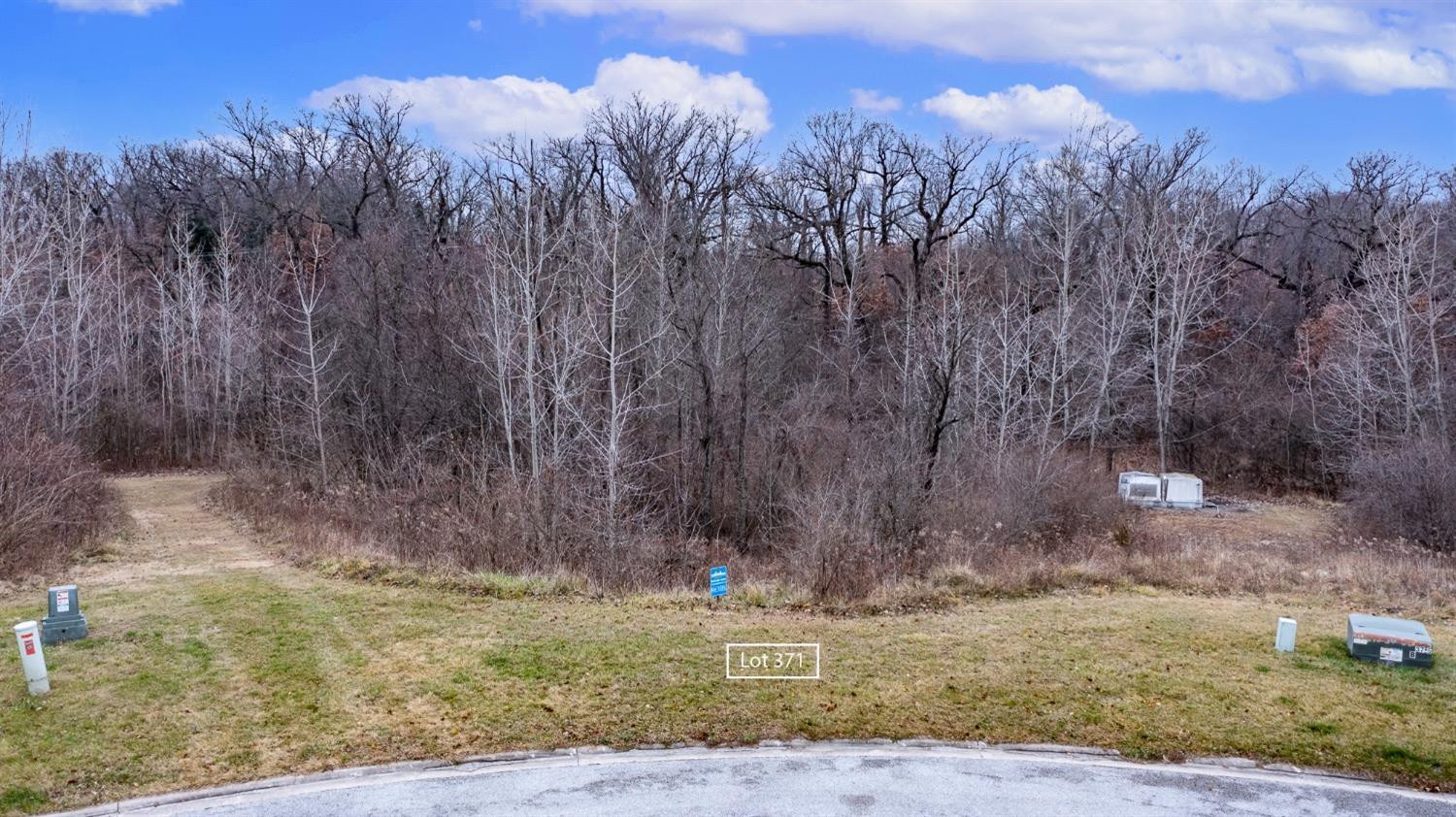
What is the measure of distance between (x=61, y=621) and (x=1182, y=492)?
20970mm

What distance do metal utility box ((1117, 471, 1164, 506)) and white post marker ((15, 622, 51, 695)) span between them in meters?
19.4

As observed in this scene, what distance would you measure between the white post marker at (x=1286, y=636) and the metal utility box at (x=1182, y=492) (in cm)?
1385

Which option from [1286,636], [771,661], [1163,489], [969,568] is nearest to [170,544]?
[771,661]

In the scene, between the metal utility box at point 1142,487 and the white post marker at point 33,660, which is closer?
the white post marker at point 33,660

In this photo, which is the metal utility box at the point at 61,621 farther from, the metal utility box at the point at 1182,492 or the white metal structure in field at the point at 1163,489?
the metal utility box at the point at 1182,492

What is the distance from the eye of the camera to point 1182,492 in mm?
21859

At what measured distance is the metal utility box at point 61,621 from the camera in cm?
862

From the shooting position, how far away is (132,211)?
40.4 m

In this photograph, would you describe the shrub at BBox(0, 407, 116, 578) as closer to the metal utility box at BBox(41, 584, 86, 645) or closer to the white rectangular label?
the metal utility box at BBox(41, 584, 86, 645)

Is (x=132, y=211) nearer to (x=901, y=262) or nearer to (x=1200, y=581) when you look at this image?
(x=901, y=262)

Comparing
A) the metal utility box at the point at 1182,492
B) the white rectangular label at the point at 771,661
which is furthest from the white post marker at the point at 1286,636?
the metal utility box at the point at 1182,492

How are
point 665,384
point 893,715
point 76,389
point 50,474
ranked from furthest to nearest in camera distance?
point 76,389
point 665,384
point 50,474
point 893,715

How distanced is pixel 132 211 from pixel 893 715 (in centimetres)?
4339

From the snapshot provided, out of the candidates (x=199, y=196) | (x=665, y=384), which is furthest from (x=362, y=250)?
(x=199, y=196)
